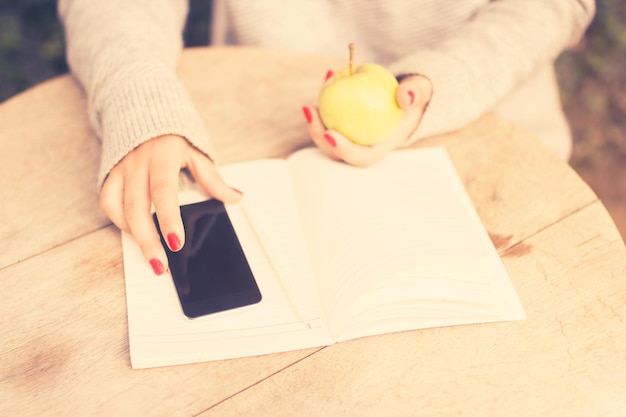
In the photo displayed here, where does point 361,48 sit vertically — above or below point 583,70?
above

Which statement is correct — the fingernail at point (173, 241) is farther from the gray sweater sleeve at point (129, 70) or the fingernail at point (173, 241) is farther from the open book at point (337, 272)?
the gray sweater sleeve at point (129, 70)

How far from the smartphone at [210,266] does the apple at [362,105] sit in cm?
20

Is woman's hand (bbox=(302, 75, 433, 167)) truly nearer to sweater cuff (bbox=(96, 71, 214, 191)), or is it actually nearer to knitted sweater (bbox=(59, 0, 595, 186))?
knitted sweater (bbox=(59, 0, 595, 186))

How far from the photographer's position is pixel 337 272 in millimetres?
613

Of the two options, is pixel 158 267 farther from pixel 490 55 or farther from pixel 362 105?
pixel 490 55

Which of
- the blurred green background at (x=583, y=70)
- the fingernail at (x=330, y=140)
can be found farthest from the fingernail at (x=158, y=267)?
the blurred green background at (x=583, y=70)

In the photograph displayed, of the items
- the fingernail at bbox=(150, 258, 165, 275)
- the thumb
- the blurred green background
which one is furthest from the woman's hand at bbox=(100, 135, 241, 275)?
the blurred green background

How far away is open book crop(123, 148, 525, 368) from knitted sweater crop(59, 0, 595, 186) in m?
0.14

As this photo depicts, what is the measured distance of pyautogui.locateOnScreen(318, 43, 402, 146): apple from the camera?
0.72 metres

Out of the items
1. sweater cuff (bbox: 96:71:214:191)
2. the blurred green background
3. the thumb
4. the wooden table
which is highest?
the thumb

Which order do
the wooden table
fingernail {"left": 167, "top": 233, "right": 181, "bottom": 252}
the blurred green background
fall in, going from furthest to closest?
1. the blurred green background
2. fingernail {"left": 167, "top": 233, "right": 181, "bottom": 252}
3. the wooden table

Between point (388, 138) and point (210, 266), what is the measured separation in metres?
0.33

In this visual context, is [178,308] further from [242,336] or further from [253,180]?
[253,180]

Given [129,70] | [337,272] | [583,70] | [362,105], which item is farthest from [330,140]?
[583,70]
